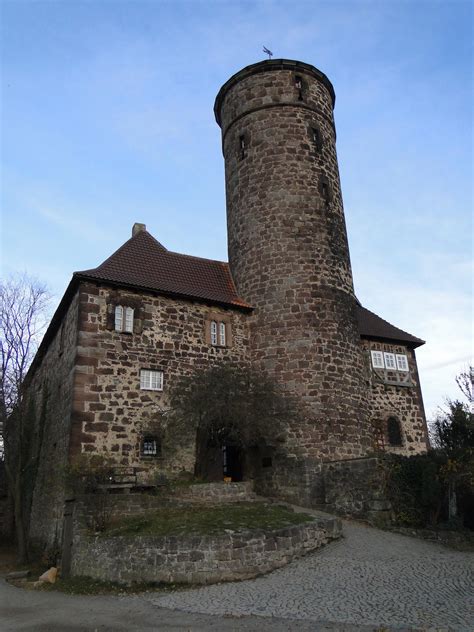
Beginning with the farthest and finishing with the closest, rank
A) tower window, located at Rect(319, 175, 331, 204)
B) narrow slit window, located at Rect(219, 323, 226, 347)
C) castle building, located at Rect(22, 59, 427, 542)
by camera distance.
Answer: tower window, located at Rect(319, 175, 331, 204) → narrow slit window, located at Rect(219, 323, 226, 347) → castle building, located at Rect(22, 59, 427, 542)

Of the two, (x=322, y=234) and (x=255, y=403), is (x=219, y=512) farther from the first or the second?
(x=322, y=234)

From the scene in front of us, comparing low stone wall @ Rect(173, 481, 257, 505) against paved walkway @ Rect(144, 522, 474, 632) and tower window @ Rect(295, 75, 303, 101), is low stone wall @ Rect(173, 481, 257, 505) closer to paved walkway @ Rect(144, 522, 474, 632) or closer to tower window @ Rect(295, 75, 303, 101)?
paved walkway @ Rect(144, 522, 474, 632)

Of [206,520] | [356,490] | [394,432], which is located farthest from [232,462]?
[206,520]

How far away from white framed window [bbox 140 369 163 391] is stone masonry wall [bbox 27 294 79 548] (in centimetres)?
197

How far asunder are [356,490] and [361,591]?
5.49 meters

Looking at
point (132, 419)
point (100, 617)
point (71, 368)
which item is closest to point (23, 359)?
point (71, 368)

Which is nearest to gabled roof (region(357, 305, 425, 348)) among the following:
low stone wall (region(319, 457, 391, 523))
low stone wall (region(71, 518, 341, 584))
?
low stone wall (region(319, 457, 391, 523))

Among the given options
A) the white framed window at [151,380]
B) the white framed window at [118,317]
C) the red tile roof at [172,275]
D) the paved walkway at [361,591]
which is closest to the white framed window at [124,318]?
the white framed window at [118,317]

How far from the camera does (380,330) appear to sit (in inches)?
841

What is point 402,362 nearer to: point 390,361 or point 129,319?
point 390,361

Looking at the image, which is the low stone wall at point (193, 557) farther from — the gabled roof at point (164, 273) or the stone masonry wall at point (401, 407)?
the stone masonry wall at point (401, 407)

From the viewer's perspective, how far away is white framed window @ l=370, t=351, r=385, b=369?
2058 cm

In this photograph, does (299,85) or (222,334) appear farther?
(299,85)

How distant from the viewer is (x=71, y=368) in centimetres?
1520
